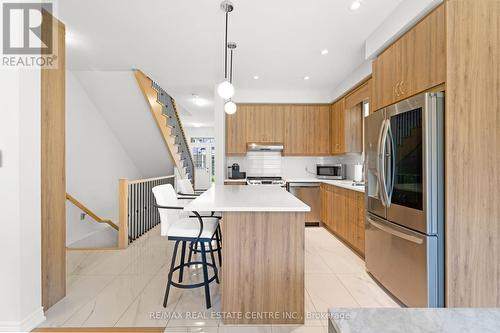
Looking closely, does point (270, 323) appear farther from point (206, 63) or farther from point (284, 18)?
point (206, 63)

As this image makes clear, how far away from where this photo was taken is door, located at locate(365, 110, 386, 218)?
232cm

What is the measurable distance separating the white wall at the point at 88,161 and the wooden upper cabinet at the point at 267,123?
6.70 ft

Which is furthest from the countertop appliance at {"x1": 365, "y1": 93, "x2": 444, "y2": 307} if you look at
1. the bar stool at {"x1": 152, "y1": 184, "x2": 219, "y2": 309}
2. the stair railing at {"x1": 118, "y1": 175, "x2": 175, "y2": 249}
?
the stair railing at {"x1": 118, "y1": 175, "x2": 175, "y2": 249}

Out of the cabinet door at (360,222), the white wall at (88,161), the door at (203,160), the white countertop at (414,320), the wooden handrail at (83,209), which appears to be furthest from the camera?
the door at (203,160)

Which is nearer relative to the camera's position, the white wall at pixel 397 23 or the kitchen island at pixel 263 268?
the kitchen island at pixel 263 268

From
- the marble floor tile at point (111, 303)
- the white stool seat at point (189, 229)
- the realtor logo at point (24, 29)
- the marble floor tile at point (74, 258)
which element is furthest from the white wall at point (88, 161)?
the white stool seat at point (189, 229)

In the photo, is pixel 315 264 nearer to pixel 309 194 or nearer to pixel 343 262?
pixel 343 262

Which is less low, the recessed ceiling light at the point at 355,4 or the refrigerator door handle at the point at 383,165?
the recessed ceiling light at the point at 355,4

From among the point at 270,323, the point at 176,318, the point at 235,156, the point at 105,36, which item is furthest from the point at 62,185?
the point at 235,156

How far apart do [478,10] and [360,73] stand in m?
1.97

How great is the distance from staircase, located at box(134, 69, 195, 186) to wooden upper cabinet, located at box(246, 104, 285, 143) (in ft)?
5.65

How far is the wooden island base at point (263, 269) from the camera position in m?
1.82

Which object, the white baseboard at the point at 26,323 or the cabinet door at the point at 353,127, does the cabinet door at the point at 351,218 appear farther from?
the white baseboard at the point at 26,323

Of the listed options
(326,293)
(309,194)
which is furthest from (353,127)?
(326,293)
